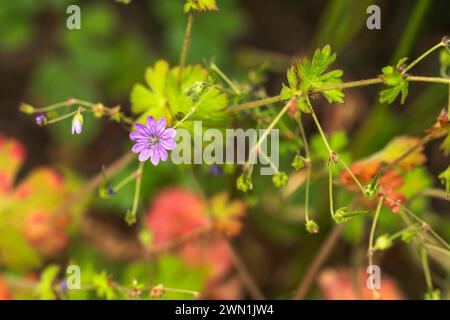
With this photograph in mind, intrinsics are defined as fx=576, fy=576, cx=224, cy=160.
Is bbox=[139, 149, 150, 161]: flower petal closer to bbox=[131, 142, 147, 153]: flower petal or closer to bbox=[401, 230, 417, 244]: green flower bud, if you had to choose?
bbox=[131, 142, 147, 153]: flower petal

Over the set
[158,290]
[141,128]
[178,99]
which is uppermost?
[178,99]

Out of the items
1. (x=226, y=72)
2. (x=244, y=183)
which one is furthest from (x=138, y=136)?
(x=226, y=72)

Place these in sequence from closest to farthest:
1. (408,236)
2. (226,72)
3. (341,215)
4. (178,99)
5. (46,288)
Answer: (341,215) → (408,236) → (178,99) → (46,288) → (226,72)

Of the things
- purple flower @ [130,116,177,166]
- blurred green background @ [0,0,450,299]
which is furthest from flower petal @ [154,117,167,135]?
blurred green background @ [0,0,450,299]

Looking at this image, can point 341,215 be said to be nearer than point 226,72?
Yes

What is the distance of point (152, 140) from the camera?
126cm

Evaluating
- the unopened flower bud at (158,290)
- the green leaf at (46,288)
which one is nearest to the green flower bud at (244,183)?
the unopened flower bud at (158,290)

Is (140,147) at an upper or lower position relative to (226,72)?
lower

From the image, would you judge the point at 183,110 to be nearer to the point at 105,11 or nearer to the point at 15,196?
the point at 15,196

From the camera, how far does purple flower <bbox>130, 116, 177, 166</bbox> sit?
123 cm

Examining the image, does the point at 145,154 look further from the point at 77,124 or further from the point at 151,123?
the point at 77,124

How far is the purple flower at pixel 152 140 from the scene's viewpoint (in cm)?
123

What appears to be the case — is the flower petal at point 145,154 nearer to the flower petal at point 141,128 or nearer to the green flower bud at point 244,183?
the flower petal at point 141,128
